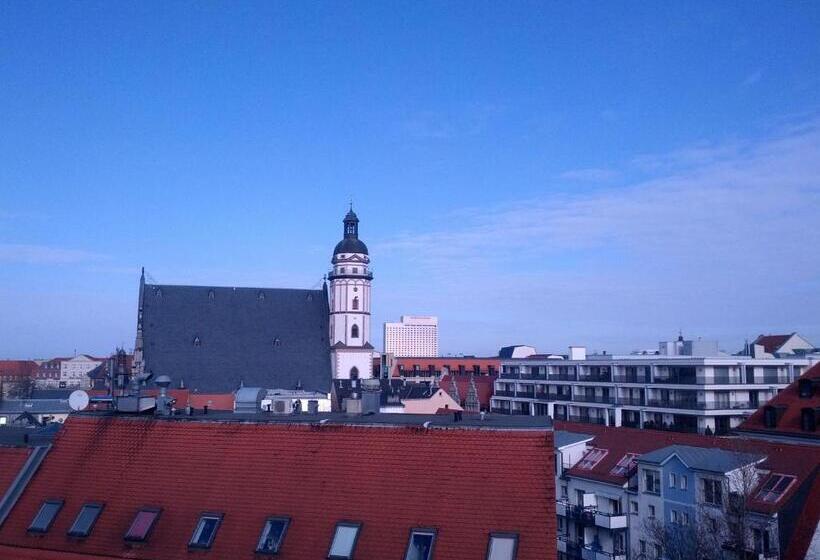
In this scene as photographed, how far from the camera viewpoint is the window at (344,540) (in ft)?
57.8

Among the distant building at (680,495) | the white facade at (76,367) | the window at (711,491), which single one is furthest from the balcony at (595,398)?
the white facade at (76,367)

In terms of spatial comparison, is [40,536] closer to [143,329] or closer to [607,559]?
[607,559]

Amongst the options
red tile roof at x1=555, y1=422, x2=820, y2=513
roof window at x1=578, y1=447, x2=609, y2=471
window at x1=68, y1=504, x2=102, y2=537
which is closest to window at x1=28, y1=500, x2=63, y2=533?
window at x1=68, y1=504, x2=102, y2=537

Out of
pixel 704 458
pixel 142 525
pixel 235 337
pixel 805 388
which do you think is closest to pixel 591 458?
pixel 704 458

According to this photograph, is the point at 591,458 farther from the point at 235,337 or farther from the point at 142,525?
the point at 235,337

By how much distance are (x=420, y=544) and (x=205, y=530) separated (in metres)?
5.47

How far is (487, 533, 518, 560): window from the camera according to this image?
16797mm

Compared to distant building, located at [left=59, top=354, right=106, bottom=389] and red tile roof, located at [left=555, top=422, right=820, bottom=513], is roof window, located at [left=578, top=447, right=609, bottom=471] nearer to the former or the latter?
red tile roof, located at [left=555, top=422, right=820, bottom=513]

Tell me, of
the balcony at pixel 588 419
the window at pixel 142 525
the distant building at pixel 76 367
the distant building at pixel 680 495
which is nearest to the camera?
the window at pixel 142 525

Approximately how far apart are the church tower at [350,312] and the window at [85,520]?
59414mm

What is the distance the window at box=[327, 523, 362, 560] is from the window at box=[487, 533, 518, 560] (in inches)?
122

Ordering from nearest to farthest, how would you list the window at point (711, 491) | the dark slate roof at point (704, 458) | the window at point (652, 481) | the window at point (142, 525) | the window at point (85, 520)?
the window at point (142, 525) < the window at point (85, 520) < the dark slate roof at point (704, 458) < the window at point (711, 491) < the window at point (652, 481)

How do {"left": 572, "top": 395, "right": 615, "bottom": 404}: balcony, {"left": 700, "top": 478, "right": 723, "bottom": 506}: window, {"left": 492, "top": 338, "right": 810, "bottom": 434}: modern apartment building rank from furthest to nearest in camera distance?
{"left": 572, "top": 395, "right": 615, "bottom": 404}: balcony → {"left": 492, "top": 338, "right": 810, "bottom": 434}: modern apartment building → {"left": 700, "top": 478, "right": 723, "bottom": 506}: window

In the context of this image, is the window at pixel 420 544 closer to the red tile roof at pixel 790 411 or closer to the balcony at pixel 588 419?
the red tile roof at pixel 790 411
